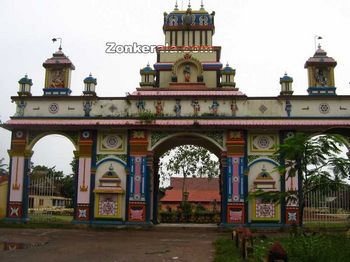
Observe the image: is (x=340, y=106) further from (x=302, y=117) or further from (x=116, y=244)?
(x=116, y=244)

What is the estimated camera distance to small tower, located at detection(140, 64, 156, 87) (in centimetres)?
2197

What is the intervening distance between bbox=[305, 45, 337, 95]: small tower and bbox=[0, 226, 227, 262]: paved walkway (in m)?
9.36

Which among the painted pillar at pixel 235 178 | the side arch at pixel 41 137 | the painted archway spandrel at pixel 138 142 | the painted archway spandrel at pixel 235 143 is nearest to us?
the painted pillar at pixel 235 178

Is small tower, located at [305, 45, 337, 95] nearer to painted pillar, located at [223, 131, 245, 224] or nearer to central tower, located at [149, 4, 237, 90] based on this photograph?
central tower, located at [149, 4, 237, 90]

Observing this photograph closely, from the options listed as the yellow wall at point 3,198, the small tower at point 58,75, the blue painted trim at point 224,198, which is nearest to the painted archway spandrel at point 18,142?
the yellow wall at point 3,198

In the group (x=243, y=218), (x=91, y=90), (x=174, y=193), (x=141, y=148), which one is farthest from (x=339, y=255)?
(x=174, y=193)

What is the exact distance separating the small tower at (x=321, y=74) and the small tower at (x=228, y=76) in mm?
3332

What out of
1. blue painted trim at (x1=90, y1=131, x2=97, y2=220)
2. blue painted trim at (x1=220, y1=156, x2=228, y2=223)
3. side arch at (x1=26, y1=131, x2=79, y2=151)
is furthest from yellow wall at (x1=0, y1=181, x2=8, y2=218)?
blue painted trim at (x1=220, y1=156, x2=228, y2=223)

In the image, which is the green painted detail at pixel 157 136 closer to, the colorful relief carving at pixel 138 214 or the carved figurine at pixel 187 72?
the colorful relief carving at pixel 138 214

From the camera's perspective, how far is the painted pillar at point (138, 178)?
19.5 metres

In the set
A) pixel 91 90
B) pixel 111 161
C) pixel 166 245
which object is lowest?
pixel 166 245

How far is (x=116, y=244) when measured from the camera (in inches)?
537

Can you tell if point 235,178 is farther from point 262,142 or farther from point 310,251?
point 310,251

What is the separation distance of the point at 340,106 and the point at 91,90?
10826 mm
